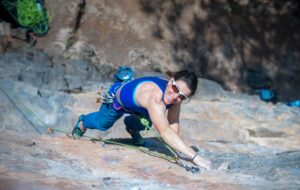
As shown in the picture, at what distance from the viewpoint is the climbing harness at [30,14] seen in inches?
423

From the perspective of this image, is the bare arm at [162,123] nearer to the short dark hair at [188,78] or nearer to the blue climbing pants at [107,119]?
Result: the short dark hair at [188,78]

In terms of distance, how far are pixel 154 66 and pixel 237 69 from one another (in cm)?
198

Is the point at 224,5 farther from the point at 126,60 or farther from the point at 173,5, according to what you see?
the point at 126,60

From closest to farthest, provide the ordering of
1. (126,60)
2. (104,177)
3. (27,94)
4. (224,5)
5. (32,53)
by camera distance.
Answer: (104,177)
(27,94)
(32,53)
(126,60)
(224,5)

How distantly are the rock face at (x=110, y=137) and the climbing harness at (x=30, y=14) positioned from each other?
0.96m

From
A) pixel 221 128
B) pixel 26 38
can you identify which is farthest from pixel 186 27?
pixel 221 128

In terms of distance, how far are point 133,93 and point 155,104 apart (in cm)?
38

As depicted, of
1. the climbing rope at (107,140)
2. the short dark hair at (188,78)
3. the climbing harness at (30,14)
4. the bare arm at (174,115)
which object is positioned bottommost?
the climbing rope at (107,140)

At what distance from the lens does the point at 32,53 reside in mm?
10109

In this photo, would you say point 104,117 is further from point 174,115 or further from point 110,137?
point 110,137

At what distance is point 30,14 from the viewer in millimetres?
10797

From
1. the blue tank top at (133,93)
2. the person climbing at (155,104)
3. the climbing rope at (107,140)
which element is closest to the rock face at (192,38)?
the climbing rope at (107,140)

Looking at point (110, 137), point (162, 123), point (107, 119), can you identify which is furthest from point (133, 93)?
point (110, 137)

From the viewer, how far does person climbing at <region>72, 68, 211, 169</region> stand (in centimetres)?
446
